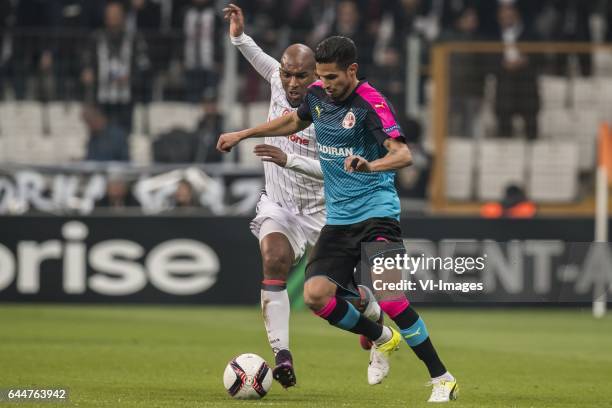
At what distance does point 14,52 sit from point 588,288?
844cm

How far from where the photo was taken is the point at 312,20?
Answer: 21.0m

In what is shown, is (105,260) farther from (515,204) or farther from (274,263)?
(274,263)

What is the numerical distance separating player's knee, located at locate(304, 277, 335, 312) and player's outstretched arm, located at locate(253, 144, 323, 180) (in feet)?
3.16

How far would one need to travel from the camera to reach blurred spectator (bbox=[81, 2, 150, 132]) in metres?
19.0

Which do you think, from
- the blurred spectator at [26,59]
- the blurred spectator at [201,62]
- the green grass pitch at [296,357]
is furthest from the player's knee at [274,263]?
the blurred spectator at [26,59]

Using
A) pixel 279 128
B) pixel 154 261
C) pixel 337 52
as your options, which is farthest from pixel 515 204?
pixel 337 52

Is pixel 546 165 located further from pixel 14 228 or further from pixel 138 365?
pixel 138 365

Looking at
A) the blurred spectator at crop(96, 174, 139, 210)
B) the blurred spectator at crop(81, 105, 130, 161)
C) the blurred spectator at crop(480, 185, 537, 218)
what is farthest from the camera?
the blurred spectator at crop(81, 105, 130, 161)

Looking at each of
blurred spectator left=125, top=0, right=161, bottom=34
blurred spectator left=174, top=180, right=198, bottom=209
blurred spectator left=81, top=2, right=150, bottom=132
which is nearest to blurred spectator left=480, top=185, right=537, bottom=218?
blurred spectator left=174, top=180, right=198, bottom=209

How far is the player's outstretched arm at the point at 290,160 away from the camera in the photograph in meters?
9.08

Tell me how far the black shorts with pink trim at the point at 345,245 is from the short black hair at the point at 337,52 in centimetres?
102

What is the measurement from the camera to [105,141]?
61.0 ft

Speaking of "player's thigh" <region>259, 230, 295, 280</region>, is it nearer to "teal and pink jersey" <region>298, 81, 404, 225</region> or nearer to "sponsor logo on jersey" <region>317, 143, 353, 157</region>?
"teal and pink jersey" <region>298, 81, 404, 225</region>

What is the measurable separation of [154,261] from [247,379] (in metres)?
8.10
